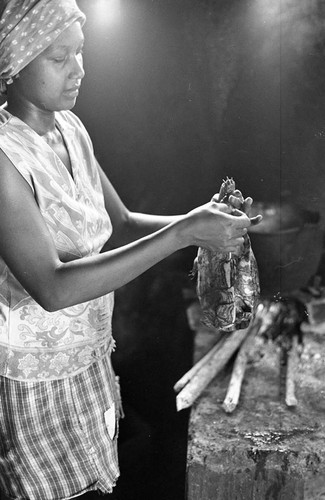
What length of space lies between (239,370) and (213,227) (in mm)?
828

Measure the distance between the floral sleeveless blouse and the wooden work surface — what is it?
547 millimetres

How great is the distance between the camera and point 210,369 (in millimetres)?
2291

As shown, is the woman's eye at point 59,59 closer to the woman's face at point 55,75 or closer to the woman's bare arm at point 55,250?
the woman's face at point 55,75

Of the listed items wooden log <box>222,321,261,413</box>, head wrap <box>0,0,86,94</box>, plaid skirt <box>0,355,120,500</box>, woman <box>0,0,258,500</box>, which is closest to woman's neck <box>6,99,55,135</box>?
woman <box>0,0,258,500</box>

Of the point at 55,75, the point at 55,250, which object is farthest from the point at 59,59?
the point at 55,250

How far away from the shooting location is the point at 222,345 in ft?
7.50

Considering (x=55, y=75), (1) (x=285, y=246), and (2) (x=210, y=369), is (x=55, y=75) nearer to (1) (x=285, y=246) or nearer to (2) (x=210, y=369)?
(1) (x=285, y=246)

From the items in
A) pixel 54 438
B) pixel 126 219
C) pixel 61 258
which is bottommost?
pixel 54 438

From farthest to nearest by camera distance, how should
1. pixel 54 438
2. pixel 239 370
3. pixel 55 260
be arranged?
pixel 239 370 < pixel 54 438 < pixel 55 260

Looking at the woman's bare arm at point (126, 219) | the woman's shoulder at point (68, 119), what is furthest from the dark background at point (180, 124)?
the woman's shoulder at point (68, 119)

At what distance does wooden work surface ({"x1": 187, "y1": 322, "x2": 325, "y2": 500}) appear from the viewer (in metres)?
2.09

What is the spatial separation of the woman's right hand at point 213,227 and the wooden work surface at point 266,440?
2.28 ft

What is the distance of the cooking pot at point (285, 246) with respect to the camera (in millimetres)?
2105

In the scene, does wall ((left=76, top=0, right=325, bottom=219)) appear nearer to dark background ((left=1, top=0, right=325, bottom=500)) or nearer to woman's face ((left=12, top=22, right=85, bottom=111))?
dark background ((left=1, top=0, right=325, bottom=500))
